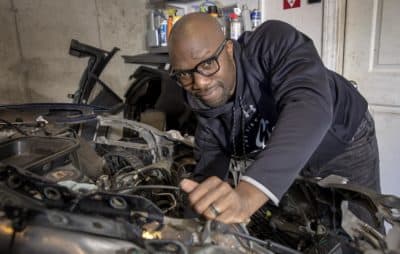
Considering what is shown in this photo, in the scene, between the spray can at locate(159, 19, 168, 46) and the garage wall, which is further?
the spray can at locate(159, 19, 168, 46)

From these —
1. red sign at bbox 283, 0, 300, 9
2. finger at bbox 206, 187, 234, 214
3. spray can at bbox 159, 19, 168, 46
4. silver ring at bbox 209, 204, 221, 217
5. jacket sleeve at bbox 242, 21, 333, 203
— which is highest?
red sign at bbox 283, 0, 300, 9

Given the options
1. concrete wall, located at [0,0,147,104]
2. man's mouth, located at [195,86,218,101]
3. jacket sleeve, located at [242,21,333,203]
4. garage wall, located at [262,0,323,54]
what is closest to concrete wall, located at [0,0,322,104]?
concrete wall, located at [0,0,147,104]

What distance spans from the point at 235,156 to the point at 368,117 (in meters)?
0.57

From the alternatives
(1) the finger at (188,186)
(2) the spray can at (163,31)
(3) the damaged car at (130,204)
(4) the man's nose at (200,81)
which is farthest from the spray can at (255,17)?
(1) the finger at (188,186)

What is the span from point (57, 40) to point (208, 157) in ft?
9.69

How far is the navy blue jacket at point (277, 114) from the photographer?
82 cm

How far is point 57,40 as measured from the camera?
3686 mm

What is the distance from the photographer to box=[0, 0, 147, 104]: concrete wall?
3225 millimetres

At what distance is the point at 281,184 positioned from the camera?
79cm

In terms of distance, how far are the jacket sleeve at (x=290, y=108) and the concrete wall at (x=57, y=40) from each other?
2.20 m

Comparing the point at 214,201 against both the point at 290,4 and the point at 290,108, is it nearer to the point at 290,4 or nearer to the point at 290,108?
the point at 290,108

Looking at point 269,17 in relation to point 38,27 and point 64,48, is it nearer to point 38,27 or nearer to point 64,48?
point 64,48

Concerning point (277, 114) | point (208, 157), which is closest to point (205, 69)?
point (277, 114)

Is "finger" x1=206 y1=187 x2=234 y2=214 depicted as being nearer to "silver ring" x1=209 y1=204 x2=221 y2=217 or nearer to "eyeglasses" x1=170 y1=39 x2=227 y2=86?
"silver ring" x1=209 y1=204 x2=221 y2=217
